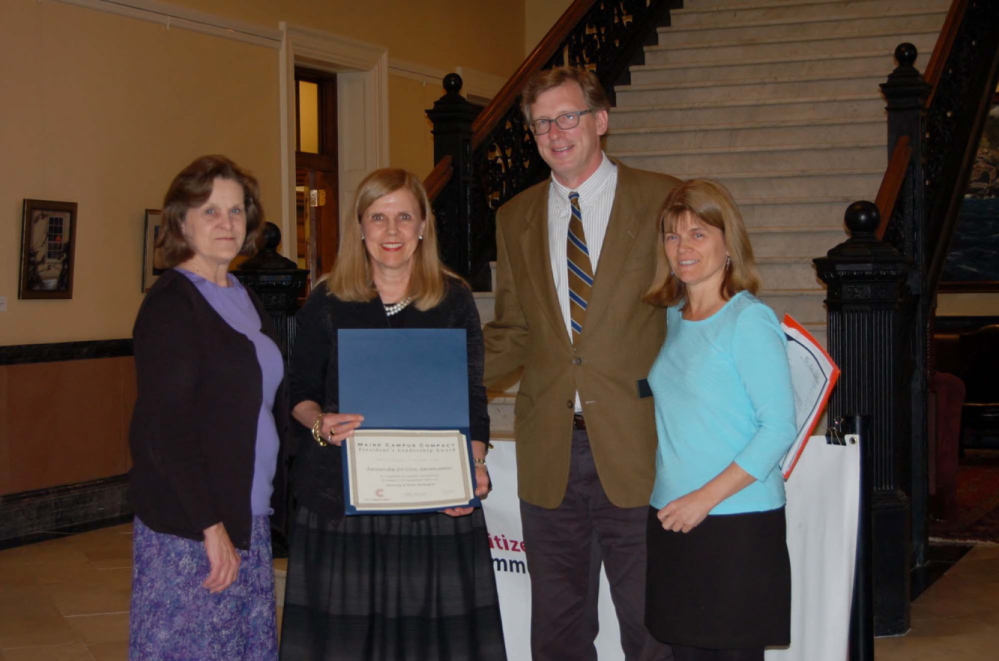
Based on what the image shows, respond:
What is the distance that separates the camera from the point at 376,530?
105 inches

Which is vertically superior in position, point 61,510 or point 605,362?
point 605,362

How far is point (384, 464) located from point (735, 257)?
91 cm

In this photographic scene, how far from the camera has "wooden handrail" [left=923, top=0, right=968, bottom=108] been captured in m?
5.62

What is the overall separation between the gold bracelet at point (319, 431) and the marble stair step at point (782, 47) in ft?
19.3

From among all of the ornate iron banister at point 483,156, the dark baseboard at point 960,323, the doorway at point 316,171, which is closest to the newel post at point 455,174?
the ornate iron banister at point 483,156

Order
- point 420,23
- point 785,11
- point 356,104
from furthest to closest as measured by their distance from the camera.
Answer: point 420,23 < point 356,104 < point 785,11

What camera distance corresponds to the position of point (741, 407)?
2.42m

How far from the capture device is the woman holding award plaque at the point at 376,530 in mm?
2643

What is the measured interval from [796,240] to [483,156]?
1.82 m

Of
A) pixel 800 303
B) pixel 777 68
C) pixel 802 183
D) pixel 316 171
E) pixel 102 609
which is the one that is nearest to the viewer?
pixel 102 609

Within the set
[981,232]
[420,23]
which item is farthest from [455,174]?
[981,232]

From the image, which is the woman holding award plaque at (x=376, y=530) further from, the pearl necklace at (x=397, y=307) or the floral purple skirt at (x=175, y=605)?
the floral purple skirt at (x=175, y=605)

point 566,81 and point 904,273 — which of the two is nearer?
point 566,81

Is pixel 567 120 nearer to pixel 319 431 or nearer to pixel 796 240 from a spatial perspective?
pixel 319 431
